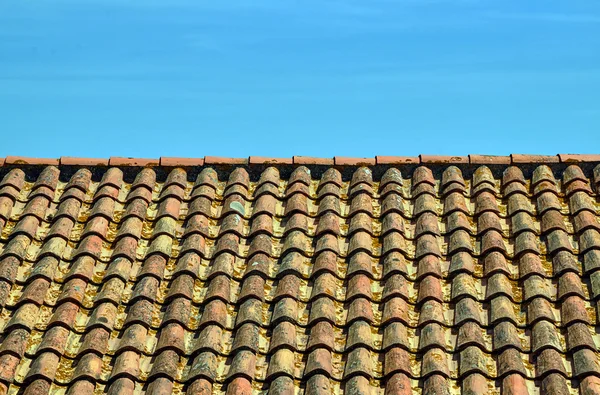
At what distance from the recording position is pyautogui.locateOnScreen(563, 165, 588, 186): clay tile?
8.86 m

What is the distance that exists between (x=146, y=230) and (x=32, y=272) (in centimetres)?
113

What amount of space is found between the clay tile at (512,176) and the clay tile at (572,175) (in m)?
0.39

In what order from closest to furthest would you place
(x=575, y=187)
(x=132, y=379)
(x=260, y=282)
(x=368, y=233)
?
(x=132, y=379) < (x=260, y=282) < (x=368, y=233) < (x=575, y=187)

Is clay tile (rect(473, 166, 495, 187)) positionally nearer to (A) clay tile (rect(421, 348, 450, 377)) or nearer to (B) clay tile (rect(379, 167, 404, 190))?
(B) clay tile (rect(379, 167, 404, 190))

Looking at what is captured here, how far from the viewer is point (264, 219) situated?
8.31m

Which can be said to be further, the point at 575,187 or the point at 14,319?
the point at 575,187

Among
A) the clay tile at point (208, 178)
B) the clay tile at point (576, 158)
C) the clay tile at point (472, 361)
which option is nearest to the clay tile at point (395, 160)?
the clay tile at point (576, 158)

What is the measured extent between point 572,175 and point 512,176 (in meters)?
0.55

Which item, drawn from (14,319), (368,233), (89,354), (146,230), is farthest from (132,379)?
(368,233)

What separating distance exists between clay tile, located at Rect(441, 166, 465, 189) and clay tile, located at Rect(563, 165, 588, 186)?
0.95m

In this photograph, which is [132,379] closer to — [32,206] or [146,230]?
[146,230]

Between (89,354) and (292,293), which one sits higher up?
(292,293)

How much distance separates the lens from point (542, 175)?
29.5ft

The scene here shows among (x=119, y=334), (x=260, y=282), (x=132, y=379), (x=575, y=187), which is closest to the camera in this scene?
(x=132, y=379)
